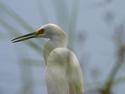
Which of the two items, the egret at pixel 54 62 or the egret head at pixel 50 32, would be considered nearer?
the egret at pixel 54 62

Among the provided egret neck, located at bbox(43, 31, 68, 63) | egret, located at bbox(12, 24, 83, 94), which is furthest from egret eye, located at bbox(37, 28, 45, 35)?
egret neck, located at bbox(43, 31, 68, 63)

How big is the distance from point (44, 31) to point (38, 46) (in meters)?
2.45

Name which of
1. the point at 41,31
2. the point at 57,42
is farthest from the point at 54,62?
the point at 41,31

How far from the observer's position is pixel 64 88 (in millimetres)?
2832

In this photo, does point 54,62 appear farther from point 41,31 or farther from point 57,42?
point 41,31

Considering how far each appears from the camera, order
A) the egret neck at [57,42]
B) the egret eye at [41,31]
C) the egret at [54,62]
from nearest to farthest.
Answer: the egret at [54,62], the egret neck at [57,42], the egret eye at [41,31]

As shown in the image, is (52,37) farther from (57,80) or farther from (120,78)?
(120,78)

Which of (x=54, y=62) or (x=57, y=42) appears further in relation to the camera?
(x=57, y=42)

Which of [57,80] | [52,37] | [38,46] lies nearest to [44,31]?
[52,37]

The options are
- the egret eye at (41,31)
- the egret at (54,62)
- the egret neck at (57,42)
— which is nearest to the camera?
the egret at (54,62)

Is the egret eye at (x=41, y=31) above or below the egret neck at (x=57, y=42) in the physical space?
above

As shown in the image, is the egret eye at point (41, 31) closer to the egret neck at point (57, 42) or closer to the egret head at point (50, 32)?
the egret head at point (50, 32)

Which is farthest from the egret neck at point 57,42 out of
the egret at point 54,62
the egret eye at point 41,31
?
the egret eye at point 41,31

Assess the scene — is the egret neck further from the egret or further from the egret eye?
the egret eye
